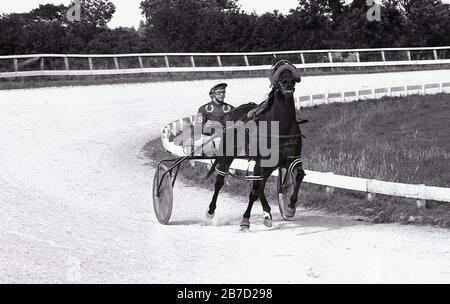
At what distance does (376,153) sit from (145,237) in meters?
7.70

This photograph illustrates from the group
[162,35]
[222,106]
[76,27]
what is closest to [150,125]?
[222,106]

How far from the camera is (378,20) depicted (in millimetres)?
53719

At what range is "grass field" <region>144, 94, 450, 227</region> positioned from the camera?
13.1 m

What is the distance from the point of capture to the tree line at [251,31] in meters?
50.2

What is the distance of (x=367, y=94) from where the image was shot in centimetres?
2962

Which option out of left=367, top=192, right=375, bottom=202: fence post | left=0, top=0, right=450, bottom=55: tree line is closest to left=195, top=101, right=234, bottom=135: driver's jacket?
left=367, top=192, right=375, bottom=202: fence post

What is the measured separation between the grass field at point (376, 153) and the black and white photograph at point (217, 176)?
0.05m

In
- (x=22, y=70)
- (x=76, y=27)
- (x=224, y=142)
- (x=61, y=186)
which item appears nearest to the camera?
(x=224, y=142)

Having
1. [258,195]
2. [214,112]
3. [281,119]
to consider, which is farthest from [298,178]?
[214,112]

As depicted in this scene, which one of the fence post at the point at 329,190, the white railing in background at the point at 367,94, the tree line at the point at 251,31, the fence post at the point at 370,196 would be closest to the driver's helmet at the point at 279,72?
the fence post at the point at 370,196

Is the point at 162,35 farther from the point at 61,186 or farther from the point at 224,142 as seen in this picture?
the point at 224,142

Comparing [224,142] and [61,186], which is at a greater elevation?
[224,142]

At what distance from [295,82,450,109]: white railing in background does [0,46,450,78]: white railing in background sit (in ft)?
11.1

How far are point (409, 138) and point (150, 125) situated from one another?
7246 mm
